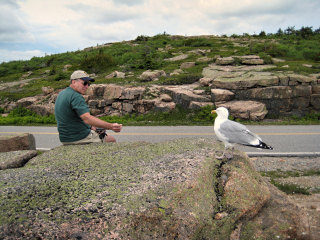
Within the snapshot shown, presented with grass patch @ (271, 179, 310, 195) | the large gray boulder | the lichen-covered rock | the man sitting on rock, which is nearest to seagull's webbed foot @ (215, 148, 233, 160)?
the man sitting on rock

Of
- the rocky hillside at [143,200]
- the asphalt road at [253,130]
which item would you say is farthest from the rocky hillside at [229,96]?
the rocky hillside at [143,200]

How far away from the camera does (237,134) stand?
336 centimetres

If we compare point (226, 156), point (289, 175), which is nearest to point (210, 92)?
point (289, 175)

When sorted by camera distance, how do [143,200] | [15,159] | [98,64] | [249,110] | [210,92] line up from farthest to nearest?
[98,64]
[210,92]
[249,110]
[15,159]
[143,200]

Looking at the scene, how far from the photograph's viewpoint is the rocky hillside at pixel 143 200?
7.51 ft

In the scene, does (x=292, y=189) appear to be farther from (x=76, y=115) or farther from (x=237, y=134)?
(x=76, y=115)

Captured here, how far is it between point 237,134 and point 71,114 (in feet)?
9.08

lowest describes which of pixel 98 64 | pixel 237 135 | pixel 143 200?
pixel 143 200

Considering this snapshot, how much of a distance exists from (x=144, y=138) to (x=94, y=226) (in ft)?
21.0

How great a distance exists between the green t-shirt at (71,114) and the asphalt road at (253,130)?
4033 millimetres

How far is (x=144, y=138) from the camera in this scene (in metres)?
8.65

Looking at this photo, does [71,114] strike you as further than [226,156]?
Yes

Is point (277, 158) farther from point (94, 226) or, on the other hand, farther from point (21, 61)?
point (21, 61)

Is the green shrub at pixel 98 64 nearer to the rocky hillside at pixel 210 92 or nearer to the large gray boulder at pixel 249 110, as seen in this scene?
the rocky hillside at pixel 210 92
